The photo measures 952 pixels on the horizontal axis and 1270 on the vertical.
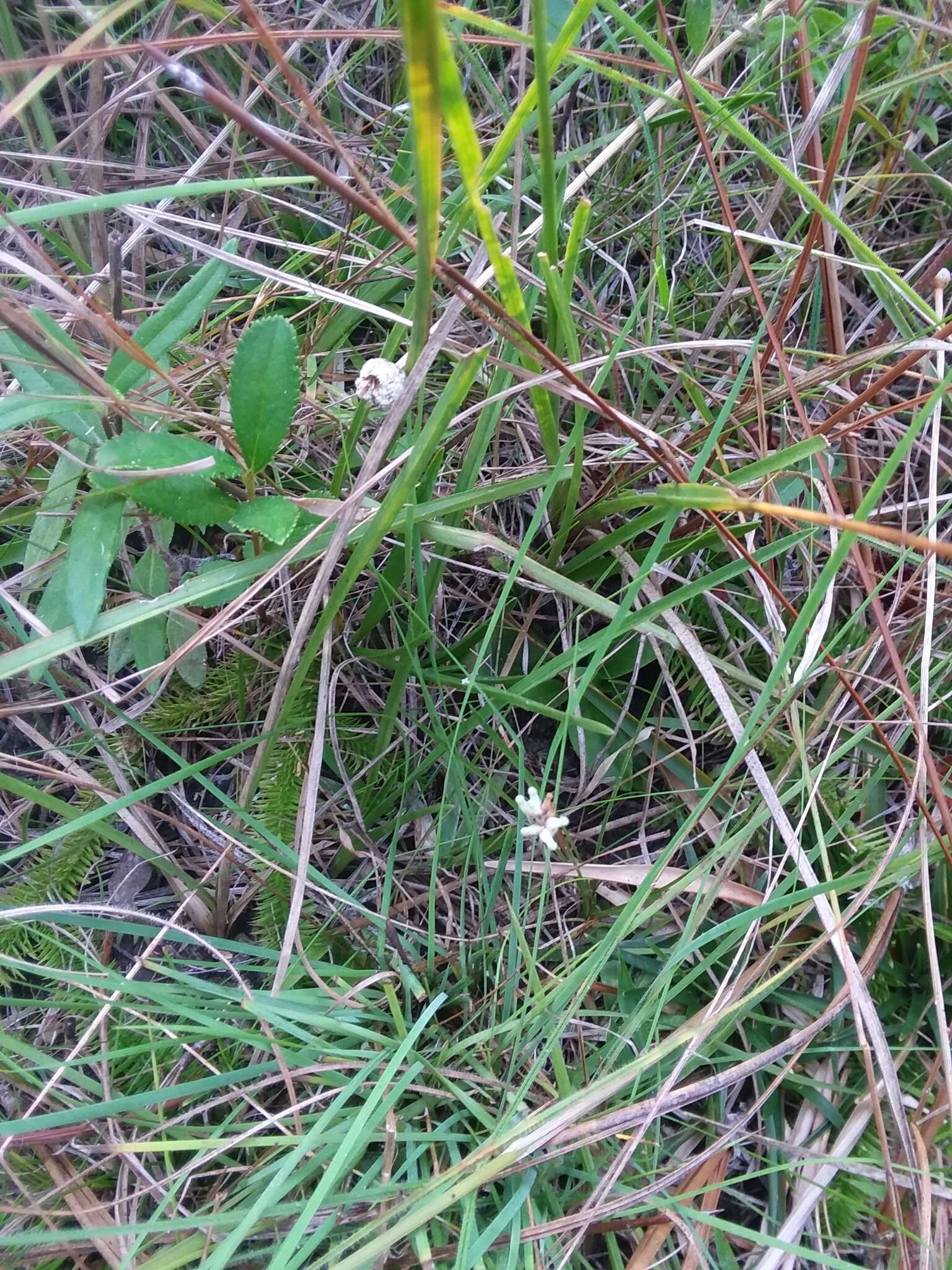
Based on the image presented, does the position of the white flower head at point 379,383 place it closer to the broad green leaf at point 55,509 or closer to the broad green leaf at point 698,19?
the broad green leaf at point 55,509

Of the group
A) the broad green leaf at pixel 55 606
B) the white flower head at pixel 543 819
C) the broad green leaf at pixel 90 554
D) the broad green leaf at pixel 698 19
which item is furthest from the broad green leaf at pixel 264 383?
the broad green leaf at pixel 698 19

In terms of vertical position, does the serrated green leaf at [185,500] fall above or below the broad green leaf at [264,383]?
below

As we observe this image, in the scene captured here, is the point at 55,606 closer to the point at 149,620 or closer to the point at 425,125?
the point at 149,620

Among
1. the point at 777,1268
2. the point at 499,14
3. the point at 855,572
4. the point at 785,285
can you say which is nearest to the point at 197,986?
the point at 777,1268

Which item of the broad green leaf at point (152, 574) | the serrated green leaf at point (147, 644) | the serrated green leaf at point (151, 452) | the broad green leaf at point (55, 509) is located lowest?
the serrated green leaf at point (147, 644)

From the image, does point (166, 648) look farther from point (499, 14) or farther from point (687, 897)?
point (499, 14)

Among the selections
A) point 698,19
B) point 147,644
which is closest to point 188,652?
point 147,644

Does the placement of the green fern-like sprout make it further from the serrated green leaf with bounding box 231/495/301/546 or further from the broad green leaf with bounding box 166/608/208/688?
the serrated green leaf with bounding box 231/495/301/546
